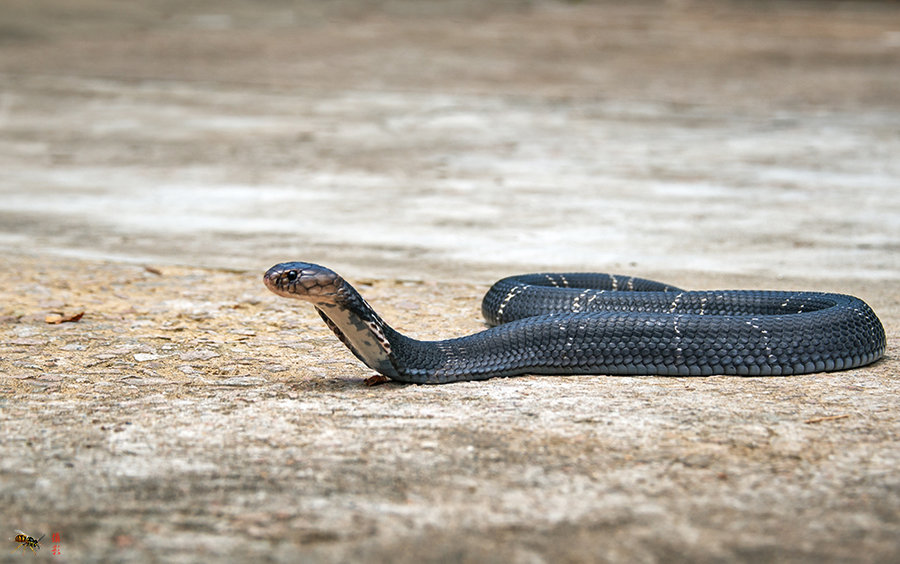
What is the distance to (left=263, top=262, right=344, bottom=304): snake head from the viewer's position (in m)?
5.04

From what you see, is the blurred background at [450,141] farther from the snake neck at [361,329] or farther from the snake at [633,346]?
the snake neck at [361,329]

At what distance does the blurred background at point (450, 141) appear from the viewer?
9.69 m

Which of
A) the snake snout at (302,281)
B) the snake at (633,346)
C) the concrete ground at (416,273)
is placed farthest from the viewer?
the snake at (633,346)

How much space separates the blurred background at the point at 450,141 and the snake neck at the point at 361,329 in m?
3.12

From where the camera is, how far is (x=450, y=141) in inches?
591

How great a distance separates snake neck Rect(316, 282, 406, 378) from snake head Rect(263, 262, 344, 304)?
0.17ft

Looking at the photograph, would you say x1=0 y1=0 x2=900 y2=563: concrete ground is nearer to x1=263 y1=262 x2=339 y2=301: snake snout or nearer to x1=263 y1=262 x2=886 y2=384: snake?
x1=263 y1=262 x2=886 y2=384: snake

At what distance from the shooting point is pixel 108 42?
23.6 metres

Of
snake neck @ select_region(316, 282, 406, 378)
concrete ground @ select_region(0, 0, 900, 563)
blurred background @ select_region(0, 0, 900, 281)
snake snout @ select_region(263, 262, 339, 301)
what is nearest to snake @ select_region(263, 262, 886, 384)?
snake neck @ select_region(316, 282, 406, 378)

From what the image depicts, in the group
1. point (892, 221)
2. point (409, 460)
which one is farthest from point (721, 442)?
point (892, 221)

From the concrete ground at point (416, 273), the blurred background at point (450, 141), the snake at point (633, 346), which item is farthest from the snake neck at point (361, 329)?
the blurred background at point (450, 141)

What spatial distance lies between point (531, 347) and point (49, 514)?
8.87 feet

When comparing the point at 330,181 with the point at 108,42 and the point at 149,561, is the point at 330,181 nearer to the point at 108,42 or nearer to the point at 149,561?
the point at 149,561

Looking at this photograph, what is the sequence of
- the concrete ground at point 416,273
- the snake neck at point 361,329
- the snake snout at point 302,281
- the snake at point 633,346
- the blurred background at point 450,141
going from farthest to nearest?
the blurred background at point 450,141
the snake at point 633,346
the snake neck at point 361,329
the snake snout at point 302,281
the concrete ground at point 416,273
